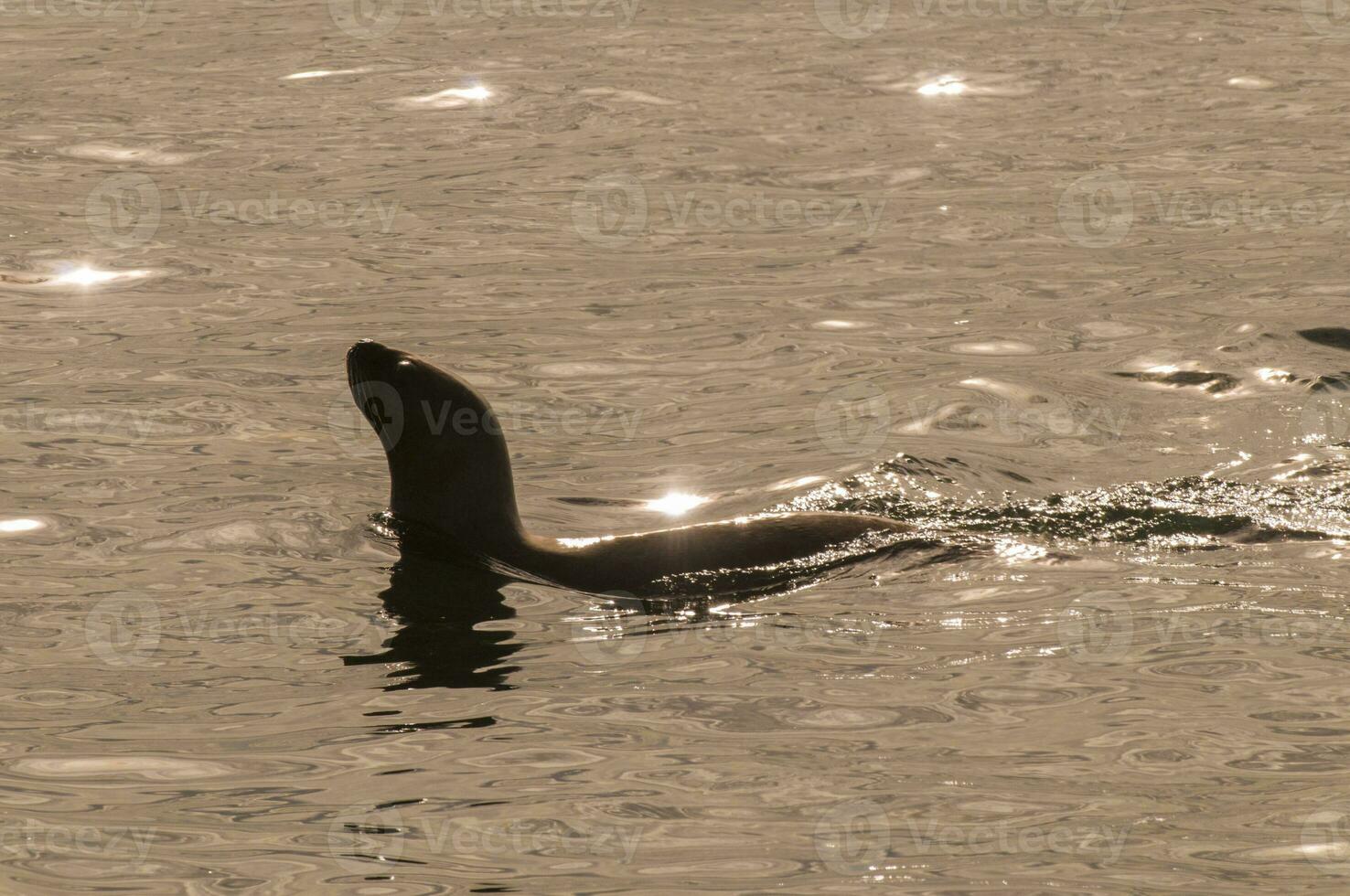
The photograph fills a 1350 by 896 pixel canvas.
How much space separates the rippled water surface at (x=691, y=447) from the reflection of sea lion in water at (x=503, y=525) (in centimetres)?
19

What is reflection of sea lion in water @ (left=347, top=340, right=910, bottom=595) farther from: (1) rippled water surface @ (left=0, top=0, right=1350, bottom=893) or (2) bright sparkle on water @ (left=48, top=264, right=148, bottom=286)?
(2) bright sparkle on water @ (left=48, top=264, right=148, bottom=286)

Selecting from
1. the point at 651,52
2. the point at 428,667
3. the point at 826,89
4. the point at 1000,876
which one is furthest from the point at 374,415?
the point at 651,52

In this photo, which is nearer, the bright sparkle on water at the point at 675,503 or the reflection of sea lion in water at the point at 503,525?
the reflection of sea lion in water at the point at 503,525

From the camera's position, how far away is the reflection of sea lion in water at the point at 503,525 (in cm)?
779

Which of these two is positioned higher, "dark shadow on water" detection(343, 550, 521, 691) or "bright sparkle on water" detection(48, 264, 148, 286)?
"bright sparkle on water" detection(48, 264, 148, 286)

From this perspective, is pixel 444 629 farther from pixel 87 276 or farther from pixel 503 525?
pixel 87 276

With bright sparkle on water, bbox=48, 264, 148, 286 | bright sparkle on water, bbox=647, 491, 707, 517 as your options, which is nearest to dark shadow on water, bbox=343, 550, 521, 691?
bright sparkle on water, bbox=647, 491, 707, 517

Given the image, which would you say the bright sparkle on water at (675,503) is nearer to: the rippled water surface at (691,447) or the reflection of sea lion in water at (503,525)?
the rippled water surface at (691,447)

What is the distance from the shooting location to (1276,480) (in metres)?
9.43

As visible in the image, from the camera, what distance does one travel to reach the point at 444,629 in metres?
7.30

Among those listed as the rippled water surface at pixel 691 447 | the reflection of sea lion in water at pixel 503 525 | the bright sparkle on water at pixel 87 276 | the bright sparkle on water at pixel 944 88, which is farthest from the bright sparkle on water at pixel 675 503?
the bright sparkle on water at pixel 944 88

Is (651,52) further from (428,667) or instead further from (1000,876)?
(1000,876)

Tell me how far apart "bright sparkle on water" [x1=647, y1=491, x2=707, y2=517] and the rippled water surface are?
73mm

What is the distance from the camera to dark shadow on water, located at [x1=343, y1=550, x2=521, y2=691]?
6812 millimetres
